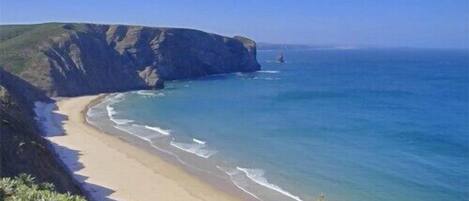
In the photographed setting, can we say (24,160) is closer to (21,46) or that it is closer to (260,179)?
(260,179)

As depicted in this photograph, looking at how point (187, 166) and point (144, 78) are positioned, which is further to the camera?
point (144, 78)

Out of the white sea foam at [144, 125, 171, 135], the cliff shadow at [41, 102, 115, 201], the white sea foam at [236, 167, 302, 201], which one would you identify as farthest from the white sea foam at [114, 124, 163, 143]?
the white sea foam at [236, 167, 302, 201]

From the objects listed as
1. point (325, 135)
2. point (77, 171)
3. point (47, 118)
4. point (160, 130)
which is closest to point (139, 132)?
point (160, 130)

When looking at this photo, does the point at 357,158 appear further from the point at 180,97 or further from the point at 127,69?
the point at 127,69

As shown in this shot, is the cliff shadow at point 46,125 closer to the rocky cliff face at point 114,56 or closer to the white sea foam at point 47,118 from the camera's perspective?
the white sea foam at point 47,118

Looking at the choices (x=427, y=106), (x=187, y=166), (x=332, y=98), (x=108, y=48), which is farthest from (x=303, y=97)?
(x=187, y=166)

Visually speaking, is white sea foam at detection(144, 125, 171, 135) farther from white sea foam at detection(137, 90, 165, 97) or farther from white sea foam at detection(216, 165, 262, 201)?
white sea foam at detection(137, 90, 165, 97)

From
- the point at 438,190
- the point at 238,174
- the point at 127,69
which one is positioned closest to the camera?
the point at 438,190
